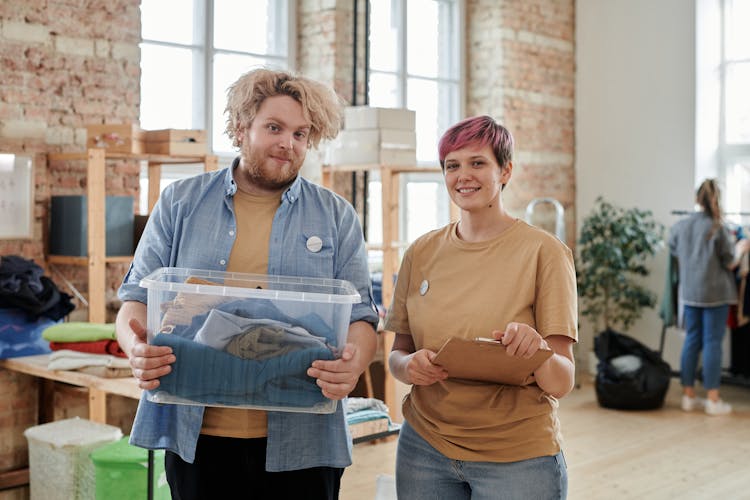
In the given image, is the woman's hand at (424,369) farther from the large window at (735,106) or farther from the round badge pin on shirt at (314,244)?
the large window at (735,106)

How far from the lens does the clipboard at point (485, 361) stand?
173cm

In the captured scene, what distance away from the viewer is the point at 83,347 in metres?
3.94

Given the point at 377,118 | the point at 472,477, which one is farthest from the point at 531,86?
the point at 472,477

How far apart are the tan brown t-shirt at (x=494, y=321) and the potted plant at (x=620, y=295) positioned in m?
4.52

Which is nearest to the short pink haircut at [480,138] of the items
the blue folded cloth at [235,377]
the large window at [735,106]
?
the blue folded cloth at [235,377]

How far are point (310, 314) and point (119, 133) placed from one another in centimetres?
292

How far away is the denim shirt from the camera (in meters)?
1.87

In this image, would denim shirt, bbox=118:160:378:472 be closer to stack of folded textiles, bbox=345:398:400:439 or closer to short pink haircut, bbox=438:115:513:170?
short pink haircut, bbox=438:115:513:170

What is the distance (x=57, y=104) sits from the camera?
176 inches

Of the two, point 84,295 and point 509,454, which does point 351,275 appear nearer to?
point 509,454

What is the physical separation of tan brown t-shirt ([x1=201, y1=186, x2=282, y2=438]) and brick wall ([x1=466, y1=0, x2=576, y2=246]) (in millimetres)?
5426

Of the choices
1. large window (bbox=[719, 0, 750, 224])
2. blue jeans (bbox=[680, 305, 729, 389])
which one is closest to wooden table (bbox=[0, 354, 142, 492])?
blue jeans (bbox=[680, 305, 729, 389])

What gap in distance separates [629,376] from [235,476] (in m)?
4.76

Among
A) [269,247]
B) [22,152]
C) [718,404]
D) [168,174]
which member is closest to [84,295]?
[22,152]
